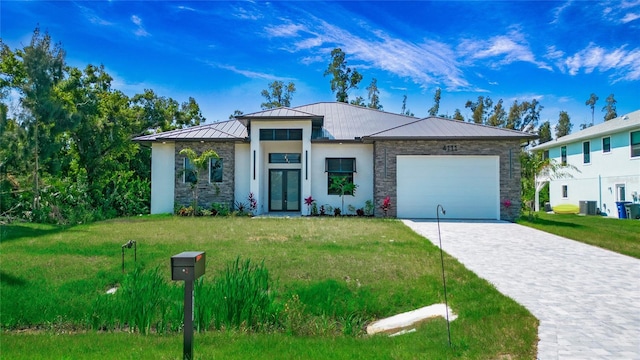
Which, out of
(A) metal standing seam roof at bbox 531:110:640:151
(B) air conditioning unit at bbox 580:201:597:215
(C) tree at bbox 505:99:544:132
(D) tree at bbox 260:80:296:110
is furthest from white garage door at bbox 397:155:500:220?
(C) tree at bbox 505:99:544:132

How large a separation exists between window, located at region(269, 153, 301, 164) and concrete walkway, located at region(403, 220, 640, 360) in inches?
363

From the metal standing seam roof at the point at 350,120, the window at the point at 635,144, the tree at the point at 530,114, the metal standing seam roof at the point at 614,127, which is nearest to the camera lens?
the metal standing seam roof at the point at 350,120

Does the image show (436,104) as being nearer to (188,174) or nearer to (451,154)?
(451,154)

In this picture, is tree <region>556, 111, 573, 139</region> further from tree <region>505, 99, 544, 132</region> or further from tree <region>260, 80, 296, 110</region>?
tree <region>260, 80, 296, 110</region>

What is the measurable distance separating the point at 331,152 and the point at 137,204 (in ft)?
31.2

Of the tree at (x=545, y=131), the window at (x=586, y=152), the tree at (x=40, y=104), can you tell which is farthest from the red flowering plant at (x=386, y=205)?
the tree at (x=545, y=131)

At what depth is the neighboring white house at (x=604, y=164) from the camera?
63.1 feet

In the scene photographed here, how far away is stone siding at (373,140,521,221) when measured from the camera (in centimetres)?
1535

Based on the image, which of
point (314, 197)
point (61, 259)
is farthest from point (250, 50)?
point (61, 259)

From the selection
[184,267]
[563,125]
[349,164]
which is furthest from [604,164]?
[563,125]

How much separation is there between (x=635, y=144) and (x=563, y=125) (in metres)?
36.8

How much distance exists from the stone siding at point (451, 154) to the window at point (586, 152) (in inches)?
438

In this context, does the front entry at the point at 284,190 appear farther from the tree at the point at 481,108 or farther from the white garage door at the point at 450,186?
the tree at the point at 481,108

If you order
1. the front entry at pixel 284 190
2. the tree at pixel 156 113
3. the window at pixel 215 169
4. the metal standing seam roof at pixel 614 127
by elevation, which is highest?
the tree at pixel 156 113
